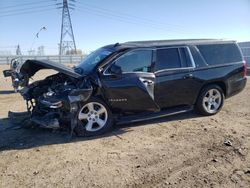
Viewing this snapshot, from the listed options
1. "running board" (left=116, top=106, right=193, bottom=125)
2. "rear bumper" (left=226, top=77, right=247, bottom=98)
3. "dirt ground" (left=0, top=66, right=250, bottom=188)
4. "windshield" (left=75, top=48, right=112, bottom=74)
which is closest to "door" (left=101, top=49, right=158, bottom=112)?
"running board" (left=116, top=106, right=193, bottom=125)

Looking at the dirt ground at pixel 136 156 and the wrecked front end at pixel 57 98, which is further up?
the wrecked front end at pixel 57 98

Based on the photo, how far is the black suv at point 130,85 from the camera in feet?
18.5

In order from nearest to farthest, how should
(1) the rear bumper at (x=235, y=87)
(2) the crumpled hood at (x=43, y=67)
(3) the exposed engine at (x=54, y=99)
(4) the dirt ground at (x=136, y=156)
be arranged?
(4) the dirt ground at (x=136, y=156) → (3) the exposed engine at (x=54, y=99) → (2) the crumpled hood at (x=43, y=67) → (1) the rear bumper at (x=235, y=87)

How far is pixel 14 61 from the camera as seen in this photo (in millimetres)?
11422

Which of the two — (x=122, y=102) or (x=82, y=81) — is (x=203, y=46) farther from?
(x=82, y=81)

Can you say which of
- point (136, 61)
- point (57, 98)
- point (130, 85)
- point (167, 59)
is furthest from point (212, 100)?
point (57, 98)

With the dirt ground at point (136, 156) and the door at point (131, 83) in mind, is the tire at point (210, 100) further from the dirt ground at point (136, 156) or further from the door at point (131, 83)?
the door at point (131, 83)

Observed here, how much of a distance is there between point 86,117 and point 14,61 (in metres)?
6.96

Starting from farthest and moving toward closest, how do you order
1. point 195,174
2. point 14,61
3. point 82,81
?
point 14,61 → point 82,81 → point 195,174

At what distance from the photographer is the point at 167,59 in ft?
21.1

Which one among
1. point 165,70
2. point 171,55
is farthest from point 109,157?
point 171,55

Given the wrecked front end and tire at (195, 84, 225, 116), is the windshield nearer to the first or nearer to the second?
the wrecked front end

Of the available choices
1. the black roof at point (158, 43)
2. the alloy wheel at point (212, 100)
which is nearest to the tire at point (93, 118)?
the black roof at point (158, 43)

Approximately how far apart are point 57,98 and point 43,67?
0.98 meters
